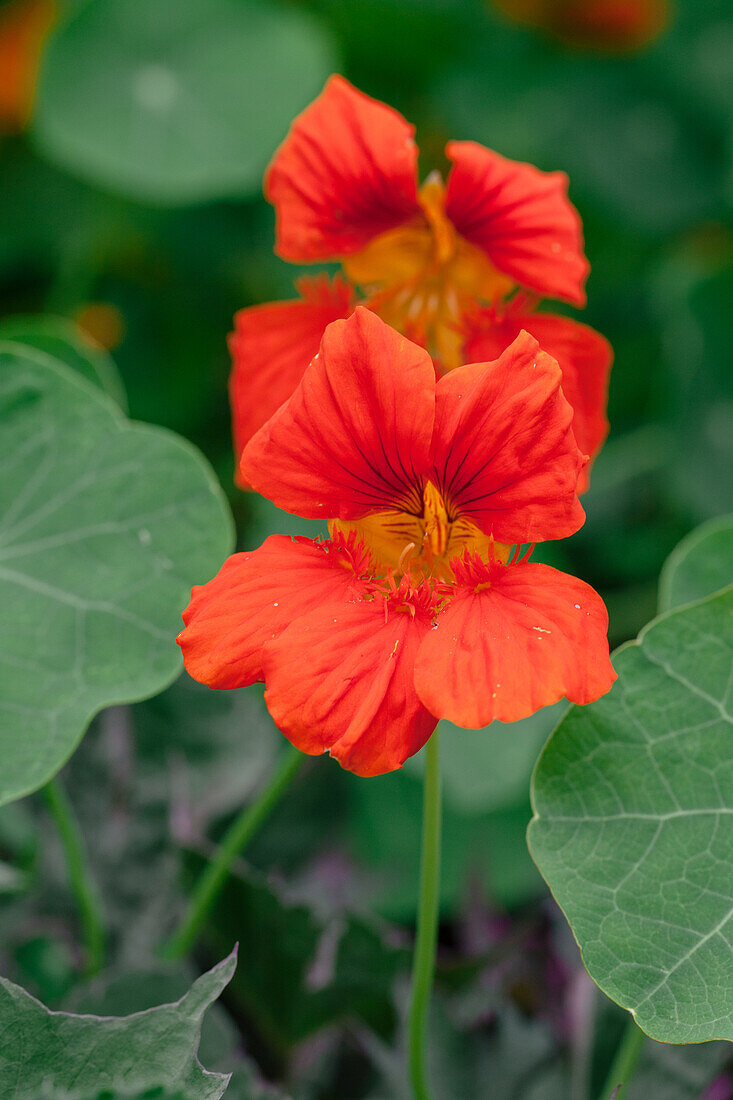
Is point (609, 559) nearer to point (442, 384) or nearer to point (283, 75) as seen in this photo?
point (283, 75)

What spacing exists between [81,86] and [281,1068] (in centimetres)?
129

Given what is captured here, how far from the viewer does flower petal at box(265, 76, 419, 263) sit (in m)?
0.68

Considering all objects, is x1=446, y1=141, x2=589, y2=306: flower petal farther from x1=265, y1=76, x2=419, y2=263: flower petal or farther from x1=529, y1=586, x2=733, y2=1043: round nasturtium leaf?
x1=529, y1=586, x2=733, y2=1043: round nasturtium leaf

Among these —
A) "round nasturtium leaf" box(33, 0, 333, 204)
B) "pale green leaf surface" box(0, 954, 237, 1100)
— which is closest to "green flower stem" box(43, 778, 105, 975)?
"pale green leaf surface" box(0, 954, 237, 1100)

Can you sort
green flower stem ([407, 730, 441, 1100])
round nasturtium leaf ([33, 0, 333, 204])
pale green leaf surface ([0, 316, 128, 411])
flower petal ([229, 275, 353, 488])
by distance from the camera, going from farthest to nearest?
round nasturtium leaf ([33, 0, 333, 204])
pale green leaf surface ([0, 316, 128, 411])
flower petal ([229, 275, 353, 488])
green flower stem ([407, 730, 441, 1100])

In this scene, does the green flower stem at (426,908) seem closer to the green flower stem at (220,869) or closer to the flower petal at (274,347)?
the green flower stem at (220,869)

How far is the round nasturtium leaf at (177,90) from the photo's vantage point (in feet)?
4.29

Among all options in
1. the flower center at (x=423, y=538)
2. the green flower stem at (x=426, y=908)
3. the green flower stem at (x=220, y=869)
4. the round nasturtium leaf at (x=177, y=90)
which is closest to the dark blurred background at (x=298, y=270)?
the round nasturtium leaf at (x=177, y=90)

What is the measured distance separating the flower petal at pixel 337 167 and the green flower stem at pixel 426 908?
0.39m

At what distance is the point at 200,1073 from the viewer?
510 millimetres

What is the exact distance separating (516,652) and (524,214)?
343 mm

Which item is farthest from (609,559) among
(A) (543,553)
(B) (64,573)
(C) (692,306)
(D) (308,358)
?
(B) (64,573)

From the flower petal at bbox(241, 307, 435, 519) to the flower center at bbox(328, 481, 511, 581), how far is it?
35 millimetres

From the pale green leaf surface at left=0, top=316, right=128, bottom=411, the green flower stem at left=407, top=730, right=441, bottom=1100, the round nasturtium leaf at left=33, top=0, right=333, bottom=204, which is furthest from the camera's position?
the round nasturtium leaf at left=33, top=0, right=333, bottom=204
